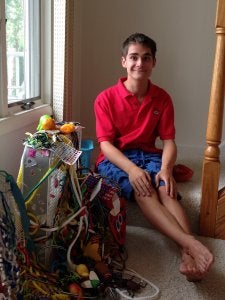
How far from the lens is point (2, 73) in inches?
61.2

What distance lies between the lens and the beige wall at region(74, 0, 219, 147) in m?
2.49

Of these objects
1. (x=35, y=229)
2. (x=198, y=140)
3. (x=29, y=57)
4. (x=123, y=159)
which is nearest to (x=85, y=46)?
(x=29, y=57)

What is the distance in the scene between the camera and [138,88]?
5.76 feet

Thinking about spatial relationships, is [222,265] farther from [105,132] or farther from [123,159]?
[105,132]

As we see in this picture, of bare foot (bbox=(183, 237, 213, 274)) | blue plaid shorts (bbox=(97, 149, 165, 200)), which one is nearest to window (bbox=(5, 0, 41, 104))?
blue plaid shorts (bbox=(97, 149, 165, 200))

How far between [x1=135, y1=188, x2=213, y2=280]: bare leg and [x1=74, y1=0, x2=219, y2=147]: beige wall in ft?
4.05

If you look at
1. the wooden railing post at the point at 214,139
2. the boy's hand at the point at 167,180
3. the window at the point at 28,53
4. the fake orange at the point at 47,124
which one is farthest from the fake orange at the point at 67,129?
the wooden railing post at the point at 214,139

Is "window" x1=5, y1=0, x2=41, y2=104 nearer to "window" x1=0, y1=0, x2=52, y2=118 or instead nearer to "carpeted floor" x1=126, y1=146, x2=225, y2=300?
"window" x1=0, y1=0, x2=52, y2=118

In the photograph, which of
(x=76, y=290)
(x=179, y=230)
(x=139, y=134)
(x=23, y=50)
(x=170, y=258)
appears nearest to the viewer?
(x=76, y=290)

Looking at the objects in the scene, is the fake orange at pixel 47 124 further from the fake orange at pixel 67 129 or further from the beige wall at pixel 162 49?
the beige wall at pixel 162 49

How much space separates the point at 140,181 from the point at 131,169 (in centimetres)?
7

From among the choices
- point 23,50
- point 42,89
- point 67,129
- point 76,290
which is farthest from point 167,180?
point 23,50

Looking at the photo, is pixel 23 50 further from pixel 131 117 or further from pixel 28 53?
pixel 131 117

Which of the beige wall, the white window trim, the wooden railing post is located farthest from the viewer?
the beige wall
